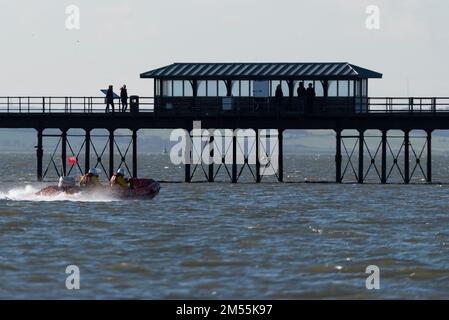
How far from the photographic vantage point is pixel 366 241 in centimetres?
4425

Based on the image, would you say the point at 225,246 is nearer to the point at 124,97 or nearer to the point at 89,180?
the point at 89,180

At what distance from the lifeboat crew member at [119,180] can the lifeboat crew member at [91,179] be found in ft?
3.29

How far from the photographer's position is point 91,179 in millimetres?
58844

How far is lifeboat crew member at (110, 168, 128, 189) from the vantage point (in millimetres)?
59938

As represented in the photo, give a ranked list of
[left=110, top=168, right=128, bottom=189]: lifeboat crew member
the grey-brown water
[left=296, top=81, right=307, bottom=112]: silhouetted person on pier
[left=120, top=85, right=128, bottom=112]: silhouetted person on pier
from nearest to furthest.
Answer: the grey-brown water < [left=110, top=168, right=128, bottom=189]: lifeboat crew member < [left=296, top=81, right=307, bottom=112]: silhouetted person on pier < [left=120, top=85, right=128, bottom=112]: silhouetted person on pier

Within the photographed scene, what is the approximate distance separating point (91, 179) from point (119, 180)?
1785 mm

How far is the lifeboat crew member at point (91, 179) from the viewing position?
58281 mm

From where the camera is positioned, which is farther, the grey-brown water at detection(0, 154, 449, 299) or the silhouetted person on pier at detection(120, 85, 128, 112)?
the silhouetted person on pier at detection(120, 85, 128, 112)

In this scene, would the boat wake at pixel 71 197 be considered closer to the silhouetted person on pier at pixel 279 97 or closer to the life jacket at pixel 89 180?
the life jacket at pixel 89 180

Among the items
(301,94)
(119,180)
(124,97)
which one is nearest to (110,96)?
(124,97)

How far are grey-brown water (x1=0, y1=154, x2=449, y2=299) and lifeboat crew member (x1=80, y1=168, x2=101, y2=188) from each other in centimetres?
83

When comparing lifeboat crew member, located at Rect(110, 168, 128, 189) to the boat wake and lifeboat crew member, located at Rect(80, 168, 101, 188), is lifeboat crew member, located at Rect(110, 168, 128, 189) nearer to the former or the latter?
the boat wake

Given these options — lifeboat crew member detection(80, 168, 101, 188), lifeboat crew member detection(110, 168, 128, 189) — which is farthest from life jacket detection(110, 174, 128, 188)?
lifeboat crew member detection(80, 168, 101, 188)
